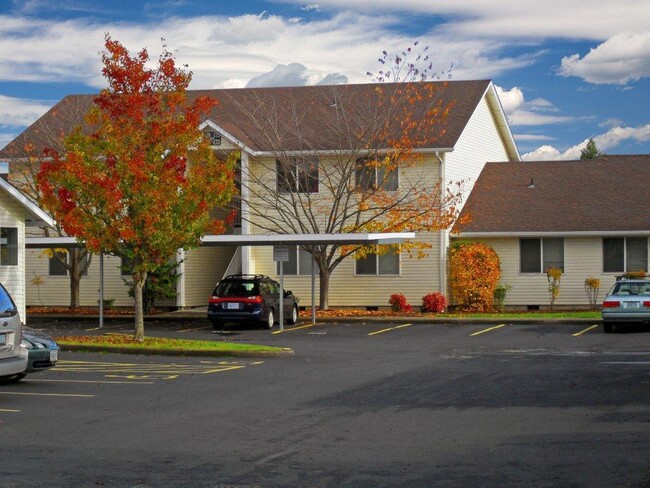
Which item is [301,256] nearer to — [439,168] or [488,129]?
[439,168]

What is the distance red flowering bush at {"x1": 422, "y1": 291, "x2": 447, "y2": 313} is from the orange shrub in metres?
0.61

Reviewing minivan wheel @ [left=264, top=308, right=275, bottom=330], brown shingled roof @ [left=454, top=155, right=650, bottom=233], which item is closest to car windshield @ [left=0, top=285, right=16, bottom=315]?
minivan wheel @ [left=264, top=308, right=275, bottom=330]

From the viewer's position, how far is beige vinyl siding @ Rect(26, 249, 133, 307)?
40.1 metres

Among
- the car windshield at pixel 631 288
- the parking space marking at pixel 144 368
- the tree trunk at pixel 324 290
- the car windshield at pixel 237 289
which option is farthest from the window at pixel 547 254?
the parking space marking at pixel 144 368

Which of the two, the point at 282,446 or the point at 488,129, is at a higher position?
the point at 488,129

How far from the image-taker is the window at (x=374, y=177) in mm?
36500

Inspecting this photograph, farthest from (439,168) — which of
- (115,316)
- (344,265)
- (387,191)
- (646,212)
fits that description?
(115,316)

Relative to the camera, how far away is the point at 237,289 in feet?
102

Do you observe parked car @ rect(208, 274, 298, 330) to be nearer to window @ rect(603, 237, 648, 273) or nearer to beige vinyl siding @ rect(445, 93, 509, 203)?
beige vinyl siding @ rect(445, 93, 509, 203)

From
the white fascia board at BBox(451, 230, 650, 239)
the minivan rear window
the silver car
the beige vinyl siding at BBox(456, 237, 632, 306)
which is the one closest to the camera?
the silver car

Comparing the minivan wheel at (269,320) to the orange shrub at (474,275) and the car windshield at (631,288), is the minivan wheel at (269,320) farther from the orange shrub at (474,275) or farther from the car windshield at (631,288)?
the car windshield at (631,288)

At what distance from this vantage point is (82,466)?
412 inches

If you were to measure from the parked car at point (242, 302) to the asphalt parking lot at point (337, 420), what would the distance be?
7.45 m

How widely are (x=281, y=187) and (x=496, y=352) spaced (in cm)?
1588
